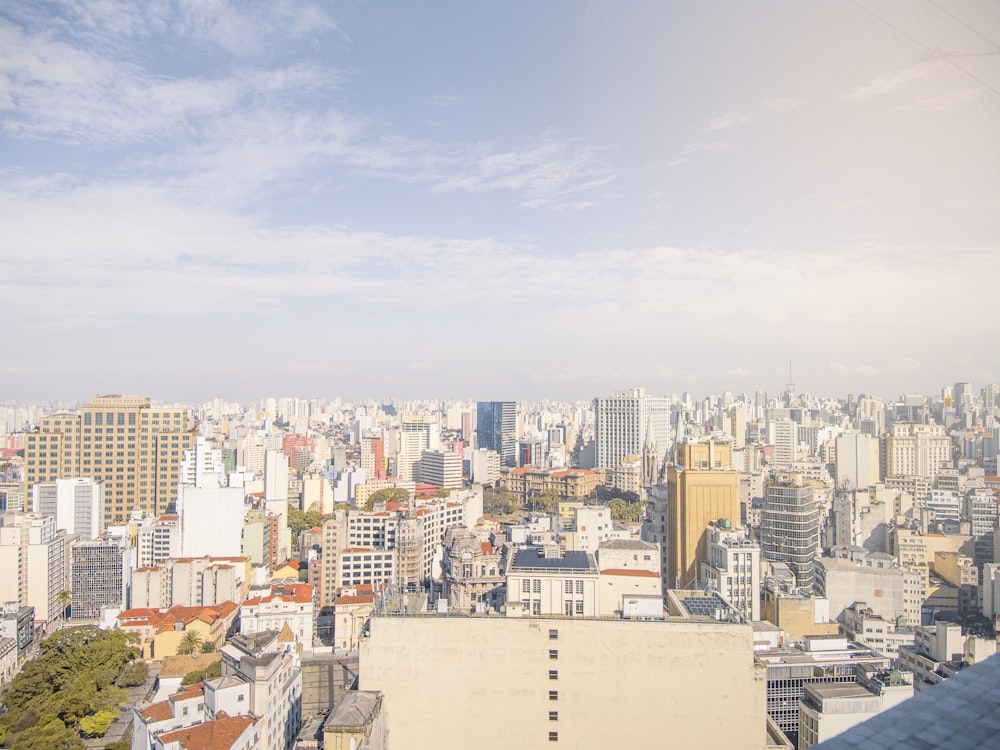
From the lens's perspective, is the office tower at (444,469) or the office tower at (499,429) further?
the office tower at (499,429)

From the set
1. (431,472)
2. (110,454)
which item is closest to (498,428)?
(431,472)

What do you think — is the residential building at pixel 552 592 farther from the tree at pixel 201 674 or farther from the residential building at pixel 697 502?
the residential building at pixel 697 502

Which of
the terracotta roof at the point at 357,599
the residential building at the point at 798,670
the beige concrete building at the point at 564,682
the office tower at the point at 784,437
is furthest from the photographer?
the office tower at the point at 784,437

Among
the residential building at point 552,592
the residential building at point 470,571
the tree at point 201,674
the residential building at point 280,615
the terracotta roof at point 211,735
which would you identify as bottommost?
the tree at point 201,674

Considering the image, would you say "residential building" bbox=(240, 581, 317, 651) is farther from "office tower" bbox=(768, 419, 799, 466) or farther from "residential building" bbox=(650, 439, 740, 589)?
"office tower" bbox=(768, 419, 799, 466)

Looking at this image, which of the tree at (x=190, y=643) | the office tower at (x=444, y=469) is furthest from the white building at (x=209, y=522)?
the office tower at (x=444, y=469)

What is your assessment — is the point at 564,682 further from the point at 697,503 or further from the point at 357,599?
the point at 697,503
